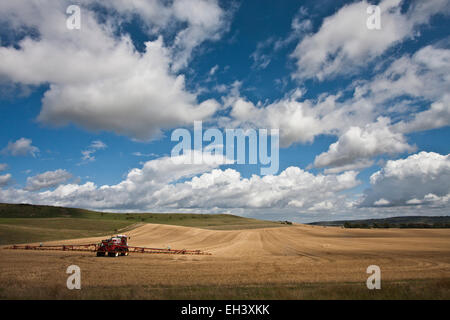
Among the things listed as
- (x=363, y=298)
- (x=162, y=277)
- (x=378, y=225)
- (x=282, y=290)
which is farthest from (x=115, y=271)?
(x=378, y=225)

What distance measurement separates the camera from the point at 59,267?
26.7 m

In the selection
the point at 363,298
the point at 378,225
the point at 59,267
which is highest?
the point at 363,298

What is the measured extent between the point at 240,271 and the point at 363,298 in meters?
12.1

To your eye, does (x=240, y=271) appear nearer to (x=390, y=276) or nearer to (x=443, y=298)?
(x=390, y=276)
